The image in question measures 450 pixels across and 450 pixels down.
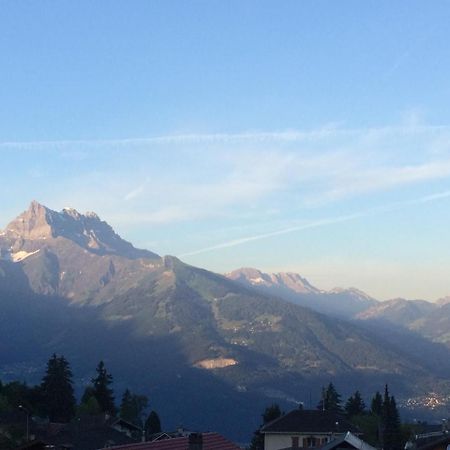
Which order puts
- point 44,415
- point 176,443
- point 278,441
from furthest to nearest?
point 44,415 < point 278,441 < point 176,443

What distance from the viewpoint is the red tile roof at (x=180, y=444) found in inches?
2381

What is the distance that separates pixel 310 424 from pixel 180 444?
39706 mm

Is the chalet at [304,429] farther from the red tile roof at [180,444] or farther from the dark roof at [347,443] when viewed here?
the dark roof at [347,443]

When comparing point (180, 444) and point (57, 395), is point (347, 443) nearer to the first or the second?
point (180, 444)

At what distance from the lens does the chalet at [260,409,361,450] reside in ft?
325

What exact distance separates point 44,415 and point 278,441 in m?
61.5

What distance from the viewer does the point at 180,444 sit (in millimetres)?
→ 64125

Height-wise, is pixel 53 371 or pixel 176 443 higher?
pixel 53 371

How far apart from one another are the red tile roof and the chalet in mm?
30483

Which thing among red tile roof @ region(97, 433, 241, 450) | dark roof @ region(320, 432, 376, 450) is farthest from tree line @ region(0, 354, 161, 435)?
dark roof @ region(320, 432, 376, 450)

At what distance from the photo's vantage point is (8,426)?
348 ft

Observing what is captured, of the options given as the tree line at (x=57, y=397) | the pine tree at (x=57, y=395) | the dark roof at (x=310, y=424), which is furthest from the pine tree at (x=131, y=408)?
the dark roof at (x=310, y=424)

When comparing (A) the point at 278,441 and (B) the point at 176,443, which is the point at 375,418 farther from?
(B) the point at 176,443

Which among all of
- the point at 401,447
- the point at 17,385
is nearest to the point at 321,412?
the point at 401,447
